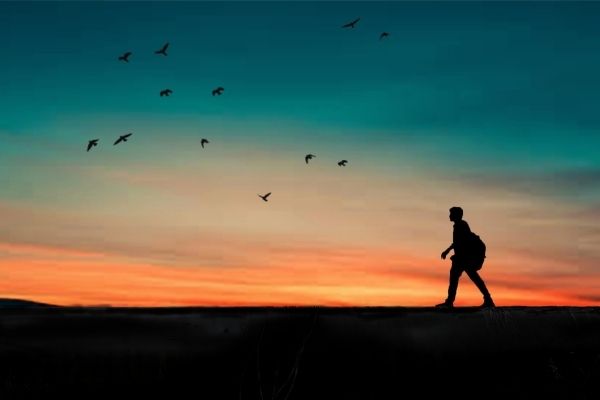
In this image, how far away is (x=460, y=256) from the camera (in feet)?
39.9

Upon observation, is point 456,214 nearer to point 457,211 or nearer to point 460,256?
point 457,211

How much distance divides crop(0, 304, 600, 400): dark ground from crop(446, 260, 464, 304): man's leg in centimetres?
632

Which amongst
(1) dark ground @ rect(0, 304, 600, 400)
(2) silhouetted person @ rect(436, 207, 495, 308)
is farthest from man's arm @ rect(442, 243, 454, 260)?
(1) dark ground @ rect(0, 304, 600, 400)

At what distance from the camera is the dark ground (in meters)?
5.05

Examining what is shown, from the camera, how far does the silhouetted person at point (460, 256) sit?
39.8ft

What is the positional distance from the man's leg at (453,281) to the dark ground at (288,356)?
6320 millimetres

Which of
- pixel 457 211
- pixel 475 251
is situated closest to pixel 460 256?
pixel 475 251

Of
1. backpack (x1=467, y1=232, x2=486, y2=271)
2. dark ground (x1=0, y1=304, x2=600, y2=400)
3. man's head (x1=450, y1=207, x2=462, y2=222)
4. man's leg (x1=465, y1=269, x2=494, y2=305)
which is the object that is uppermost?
man's head (x1=450, y1=207, x2=462, y2=222)

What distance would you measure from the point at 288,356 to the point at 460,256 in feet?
24.1

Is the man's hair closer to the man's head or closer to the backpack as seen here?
the man's head

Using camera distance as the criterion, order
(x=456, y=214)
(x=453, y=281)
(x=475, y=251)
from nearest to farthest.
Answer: (x=475, y=251) < (x=456, y=214) < (x=453, y=281)

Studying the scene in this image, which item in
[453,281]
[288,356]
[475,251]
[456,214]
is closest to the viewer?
[288,356]

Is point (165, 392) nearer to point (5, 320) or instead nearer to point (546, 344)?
point (5, 320)

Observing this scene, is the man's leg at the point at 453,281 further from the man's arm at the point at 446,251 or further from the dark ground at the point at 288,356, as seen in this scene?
the dark ground at the point at 288,356
